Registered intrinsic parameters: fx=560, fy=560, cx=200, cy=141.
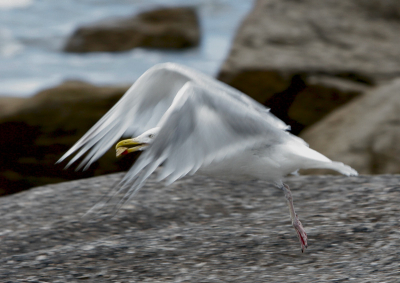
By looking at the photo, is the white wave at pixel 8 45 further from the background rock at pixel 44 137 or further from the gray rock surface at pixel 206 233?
the gray rock surface at pixel 206 233

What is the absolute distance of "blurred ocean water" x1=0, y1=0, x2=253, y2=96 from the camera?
1163 cm

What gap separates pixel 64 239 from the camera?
11.4 ft

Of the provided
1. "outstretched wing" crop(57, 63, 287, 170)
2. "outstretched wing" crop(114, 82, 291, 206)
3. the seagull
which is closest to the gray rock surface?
the seagull

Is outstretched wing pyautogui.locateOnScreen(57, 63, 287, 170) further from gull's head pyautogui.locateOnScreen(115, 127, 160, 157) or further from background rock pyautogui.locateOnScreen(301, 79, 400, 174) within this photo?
background rock pyautogui.locateOnScreen(301, 79, 400, 174)

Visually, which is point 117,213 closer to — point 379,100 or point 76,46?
point 379,100

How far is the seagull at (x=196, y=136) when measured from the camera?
241cm

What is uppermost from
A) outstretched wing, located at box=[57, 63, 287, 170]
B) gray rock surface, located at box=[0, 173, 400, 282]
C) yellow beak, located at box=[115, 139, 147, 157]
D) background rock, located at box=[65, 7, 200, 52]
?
background rock, located at box=[65, 7, 200, 52]

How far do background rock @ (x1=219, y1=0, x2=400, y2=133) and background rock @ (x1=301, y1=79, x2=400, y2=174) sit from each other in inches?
26.8

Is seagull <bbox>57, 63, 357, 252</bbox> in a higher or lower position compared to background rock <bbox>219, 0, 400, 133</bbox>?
lower

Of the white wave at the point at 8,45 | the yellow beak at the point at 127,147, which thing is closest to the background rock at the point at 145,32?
the white wave at the point at 8,45

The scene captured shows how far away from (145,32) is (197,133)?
9532mm

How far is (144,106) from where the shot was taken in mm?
3400

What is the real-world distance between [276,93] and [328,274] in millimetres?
3872

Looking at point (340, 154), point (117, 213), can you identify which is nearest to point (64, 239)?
point (117, 213)
